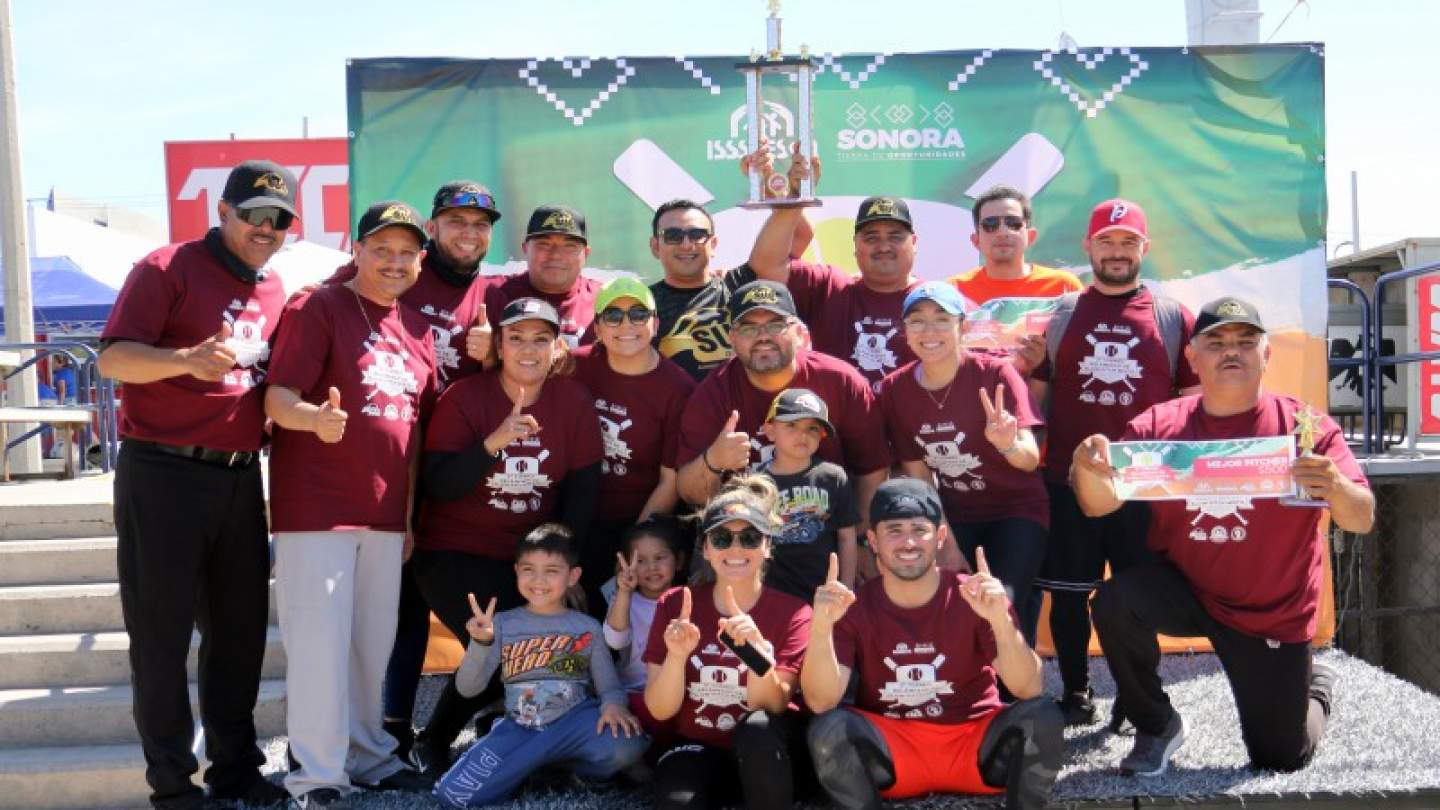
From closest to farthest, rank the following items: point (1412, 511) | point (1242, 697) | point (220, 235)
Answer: point (220, 235) → point (1242, 697) → point (1412, 511)

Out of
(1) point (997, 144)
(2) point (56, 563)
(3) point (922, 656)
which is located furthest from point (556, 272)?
(2) point (56, 563)

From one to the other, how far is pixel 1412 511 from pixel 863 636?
19.2 feet

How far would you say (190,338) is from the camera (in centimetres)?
434

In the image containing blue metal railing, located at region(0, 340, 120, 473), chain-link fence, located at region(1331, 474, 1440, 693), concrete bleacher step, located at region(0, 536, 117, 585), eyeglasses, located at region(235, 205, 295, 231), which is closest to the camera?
eyeglasses, located at region(235, 205, 295, 231)

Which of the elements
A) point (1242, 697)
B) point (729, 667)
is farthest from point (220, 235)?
point (1242, 697)

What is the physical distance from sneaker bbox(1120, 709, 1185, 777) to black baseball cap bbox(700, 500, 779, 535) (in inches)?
68.9

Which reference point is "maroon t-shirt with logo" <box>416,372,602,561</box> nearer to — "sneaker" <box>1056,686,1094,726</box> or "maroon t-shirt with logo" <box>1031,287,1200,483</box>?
"maroon t-shirt with logo" <box>1031,287,1200,483</box>

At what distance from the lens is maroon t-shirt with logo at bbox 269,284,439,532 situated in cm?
438

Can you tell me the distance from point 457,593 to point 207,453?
3.63 feet

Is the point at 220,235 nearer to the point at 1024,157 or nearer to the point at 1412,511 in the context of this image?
the point at 1024,157

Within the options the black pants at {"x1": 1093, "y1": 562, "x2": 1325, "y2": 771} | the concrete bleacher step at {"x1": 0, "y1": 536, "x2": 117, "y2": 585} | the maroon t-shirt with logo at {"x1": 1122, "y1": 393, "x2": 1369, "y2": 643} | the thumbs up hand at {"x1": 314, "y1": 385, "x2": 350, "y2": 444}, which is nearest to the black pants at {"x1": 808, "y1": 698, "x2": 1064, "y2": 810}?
the black pants at {"x1": 1093, "y1": 562, "x2": 1325, "y2": 771}

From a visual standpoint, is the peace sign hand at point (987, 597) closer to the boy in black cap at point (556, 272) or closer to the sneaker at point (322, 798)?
the boy in black cap at point (556, 272)

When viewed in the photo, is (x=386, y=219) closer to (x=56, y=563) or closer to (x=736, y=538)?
(x=736, y=538)

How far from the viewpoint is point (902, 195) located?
22.6ft
